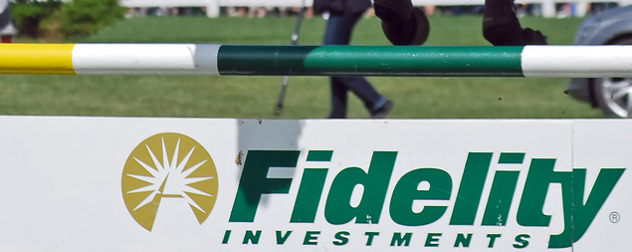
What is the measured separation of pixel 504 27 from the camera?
11.2 feet

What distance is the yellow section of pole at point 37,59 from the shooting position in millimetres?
3102

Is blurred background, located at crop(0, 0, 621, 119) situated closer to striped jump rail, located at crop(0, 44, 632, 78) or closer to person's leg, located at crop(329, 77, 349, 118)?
person's leg, located at crop(329, 77, 349, 118)

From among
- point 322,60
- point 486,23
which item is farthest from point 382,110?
point 322,60

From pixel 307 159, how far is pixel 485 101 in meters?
4.91

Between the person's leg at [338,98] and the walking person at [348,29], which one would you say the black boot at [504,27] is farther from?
the person's leg at [338,98]

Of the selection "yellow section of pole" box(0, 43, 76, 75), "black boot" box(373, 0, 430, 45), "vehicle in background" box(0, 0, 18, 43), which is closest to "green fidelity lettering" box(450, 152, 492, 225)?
"black boot" box(373, 0, 430, 45)

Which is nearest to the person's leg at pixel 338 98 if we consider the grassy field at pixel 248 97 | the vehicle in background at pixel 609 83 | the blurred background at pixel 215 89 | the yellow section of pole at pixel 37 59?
the blurred background at pixel 215 89

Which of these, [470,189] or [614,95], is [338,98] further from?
[470,189]

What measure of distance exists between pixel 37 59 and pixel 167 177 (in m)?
0.49

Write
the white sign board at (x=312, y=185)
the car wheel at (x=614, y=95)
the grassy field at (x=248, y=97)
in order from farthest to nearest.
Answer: the grassy field at (x=248, y=97)
the car wheel at (x=614, y=95)
the white sign board at (x=312, y=185)

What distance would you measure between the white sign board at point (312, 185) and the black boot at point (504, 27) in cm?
46

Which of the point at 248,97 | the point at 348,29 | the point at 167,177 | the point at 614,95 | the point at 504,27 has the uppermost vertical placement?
the point at 248,97

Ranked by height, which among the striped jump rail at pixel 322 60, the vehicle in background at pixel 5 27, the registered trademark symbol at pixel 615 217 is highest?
the vehicle in background at pixel 5 27

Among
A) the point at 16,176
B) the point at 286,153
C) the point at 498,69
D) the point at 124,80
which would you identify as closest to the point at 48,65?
the point at 16,176
